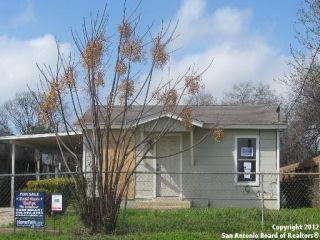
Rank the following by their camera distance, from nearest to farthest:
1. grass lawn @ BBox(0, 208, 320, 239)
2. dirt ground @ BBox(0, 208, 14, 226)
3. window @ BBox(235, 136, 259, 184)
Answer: grass lawn @ BBox(0, 208, 320, 239) < dirt ground @ BBox(0, 208, 14, 226) < window @ BBox(235, 136, 259, 184)

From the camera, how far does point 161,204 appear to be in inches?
717

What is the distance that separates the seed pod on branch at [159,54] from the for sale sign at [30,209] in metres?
3.62

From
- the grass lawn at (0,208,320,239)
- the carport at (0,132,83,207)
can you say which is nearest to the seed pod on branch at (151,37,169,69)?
the grass lawn at (0,208,320,239)

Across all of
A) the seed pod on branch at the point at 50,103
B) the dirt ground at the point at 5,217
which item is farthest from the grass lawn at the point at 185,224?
the seed pod on branch at the point at 50,103

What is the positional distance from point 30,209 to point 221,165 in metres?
9.02

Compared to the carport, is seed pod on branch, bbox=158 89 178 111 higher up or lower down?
higher up

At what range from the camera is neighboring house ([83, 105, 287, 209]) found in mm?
19172

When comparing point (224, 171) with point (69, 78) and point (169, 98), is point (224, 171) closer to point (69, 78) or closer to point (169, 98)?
point (169, 98)

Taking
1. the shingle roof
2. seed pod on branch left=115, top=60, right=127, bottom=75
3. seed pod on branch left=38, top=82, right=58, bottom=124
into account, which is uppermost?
seed pod on branch left=115, top=60, right=127, bottom=75

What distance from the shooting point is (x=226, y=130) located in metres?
19.4

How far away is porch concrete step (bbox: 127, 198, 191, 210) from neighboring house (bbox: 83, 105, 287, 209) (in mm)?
545

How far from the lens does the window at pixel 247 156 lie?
63.4ft

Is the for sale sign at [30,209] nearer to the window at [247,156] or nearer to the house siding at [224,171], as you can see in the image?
the house siding at [224,171]

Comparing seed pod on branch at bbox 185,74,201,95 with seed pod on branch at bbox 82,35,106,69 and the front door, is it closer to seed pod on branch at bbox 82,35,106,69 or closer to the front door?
seed pod on branch at bbox 82,35,106,69
